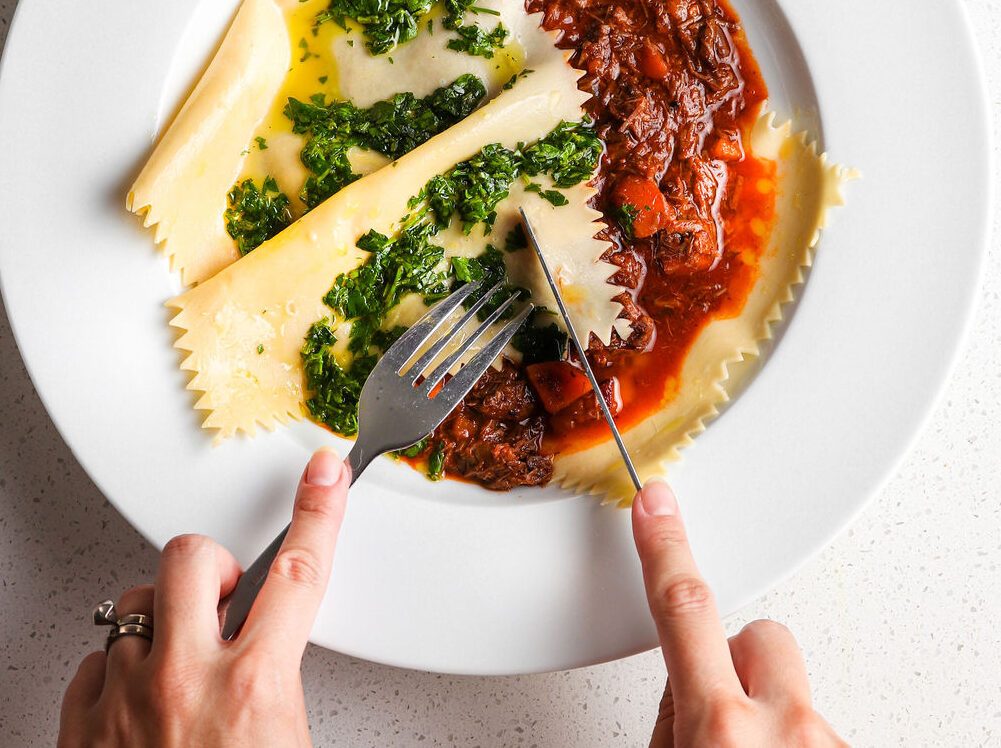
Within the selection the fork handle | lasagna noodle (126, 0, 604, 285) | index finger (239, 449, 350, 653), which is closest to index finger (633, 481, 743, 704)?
index finger (239, 449, 350, 653)

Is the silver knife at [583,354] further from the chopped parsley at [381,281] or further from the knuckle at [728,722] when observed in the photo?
the knuckle at [728,722]

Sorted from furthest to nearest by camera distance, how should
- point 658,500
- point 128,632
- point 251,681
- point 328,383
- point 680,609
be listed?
point 328,383 < point 658,500 < point 680,609 < point 128,632 < point 251,681

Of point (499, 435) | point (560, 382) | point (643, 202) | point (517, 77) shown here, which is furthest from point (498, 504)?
point (517, 77)

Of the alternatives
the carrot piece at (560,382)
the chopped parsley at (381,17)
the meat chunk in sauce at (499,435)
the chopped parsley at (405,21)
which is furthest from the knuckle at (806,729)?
the chopped parsley at (381,17)

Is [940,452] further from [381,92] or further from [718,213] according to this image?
[381,92]

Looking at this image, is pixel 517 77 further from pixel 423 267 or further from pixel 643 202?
pixel 423 267
